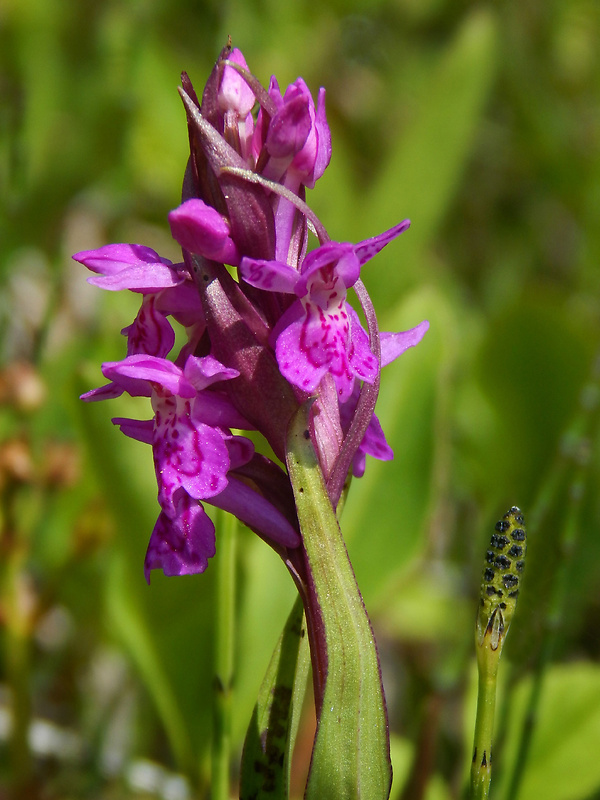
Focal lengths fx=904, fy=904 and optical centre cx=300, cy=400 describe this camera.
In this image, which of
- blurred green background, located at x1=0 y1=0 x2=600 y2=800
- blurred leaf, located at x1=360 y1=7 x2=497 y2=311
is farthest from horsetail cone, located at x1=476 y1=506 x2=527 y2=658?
blurred leaf, located at x1=360 y1=7 x2=497 y2=311

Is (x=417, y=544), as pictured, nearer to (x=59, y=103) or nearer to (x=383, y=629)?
(x=383, y=629)

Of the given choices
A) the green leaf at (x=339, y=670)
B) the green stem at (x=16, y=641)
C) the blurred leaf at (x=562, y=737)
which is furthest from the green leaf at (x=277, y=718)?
the green stem at (x=16, y=641)

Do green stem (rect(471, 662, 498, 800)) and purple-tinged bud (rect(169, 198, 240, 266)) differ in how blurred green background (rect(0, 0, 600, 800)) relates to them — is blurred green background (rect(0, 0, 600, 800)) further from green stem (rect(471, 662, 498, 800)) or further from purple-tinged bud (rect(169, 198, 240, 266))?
purple-tinged bud (rect(169, 198, 240, 266))

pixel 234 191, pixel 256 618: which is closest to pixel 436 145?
pixel 256 618

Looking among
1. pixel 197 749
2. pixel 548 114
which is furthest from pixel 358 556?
pixel 548 114

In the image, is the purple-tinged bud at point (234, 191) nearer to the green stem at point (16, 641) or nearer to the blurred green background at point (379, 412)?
the blurred green background at point (379, 412)

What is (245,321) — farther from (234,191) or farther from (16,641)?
(16,641)
